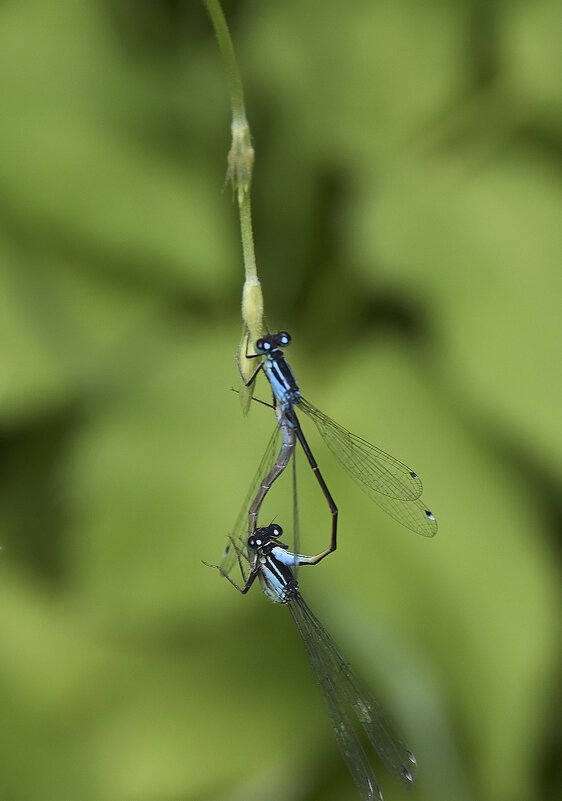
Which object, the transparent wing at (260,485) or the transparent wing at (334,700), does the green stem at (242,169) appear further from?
the transparent wing at (334,700)

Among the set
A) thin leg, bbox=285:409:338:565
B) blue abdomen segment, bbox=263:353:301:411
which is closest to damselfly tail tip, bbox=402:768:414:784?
thin leg, bbox=285:409:338:565

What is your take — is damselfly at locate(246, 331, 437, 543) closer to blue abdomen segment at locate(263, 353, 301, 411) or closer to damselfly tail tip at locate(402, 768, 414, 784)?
blue abdomen segment at locate(263, 353, 301, 411)

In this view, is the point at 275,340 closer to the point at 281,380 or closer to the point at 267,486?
the point at 281,380

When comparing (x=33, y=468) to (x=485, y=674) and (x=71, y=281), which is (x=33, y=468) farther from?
(x=485, y=674)

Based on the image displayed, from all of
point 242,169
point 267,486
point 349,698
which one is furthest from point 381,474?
point 242,169

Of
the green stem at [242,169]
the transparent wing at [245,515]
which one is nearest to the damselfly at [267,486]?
the transparent wing at [245,515]

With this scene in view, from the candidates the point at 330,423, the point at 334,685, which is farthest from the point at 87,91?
the point at 334,685

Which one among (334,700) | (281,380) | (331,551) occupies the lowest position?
(334,700)
